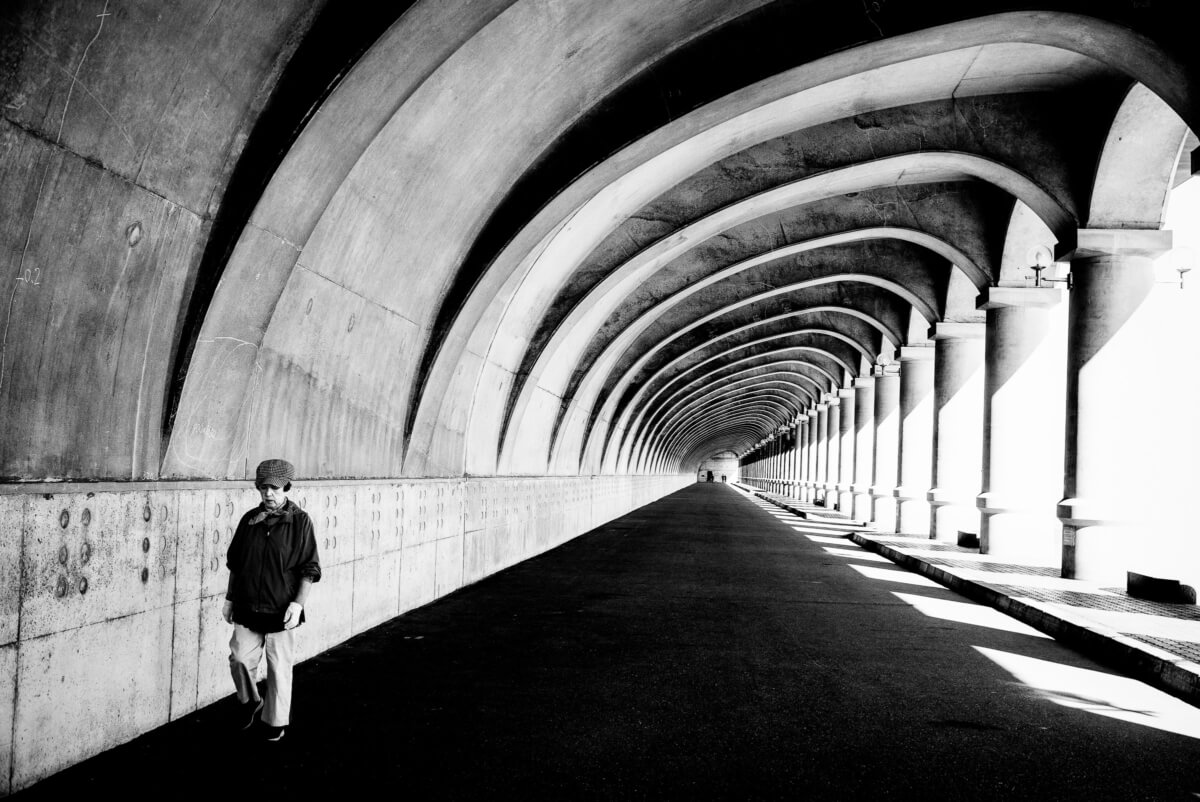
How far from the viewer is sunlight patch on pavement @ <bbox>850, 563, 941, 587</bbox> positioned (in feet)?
47.5

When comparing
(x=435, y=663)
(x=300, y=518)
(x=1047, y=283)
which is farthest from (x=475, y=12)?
(x=1047, y=283)

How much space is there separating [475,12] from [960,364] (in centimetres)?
1674

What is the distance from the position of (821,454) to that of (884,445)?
19769 mm

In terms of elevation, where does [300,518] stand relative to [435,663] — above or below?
above

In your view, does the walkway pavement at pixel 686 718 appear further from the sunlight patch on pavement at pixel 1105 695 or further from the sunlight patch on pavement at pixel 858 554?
the sunlight patch on pavement at pixel 858 554

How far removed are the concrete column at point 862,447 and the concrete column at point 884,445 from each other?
303cm

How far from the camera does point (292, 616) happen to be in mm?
5324

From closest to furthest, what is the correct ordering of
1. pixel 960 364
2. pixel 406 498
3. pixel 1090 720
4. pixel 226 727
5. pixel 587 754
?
1. pixel 587 754
2. pixel 226 727
3. pixel 1090 720
4. pixel 406 498
5. pixel 960 364

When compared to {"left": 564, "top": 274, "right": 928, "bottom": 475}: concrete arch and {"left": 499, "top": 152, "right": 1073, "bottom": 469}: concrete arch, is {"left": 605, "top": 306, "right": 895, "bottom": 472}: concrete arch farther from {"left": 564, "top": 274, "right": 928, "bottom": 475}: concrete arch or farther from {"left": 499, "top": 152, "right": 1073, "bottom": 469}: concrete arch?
{"left": 499, "top": 152, "right": 1073, "bottom": 469}: concrete arch

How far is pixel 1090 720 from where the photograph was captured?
636 cm

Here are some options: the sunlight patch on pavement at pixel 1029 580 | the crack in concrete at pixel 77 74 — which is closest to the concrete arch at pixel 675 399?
the sunlight patch on pavement at pixel 1029 580

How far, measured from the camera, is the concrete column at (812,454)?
168 ft

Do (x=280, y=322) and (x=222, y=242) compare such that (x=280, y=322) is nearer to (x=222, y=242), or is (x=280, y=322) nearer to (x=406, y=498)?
(x=222, y=242)

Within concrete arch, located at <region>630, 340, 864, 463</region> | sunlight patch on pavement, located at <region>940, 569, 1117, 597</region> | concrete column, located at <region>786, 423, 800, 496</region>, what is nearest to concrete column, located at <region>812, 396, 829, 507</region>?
concrete arch, located at <region>630, 340, 864, 463</region>
